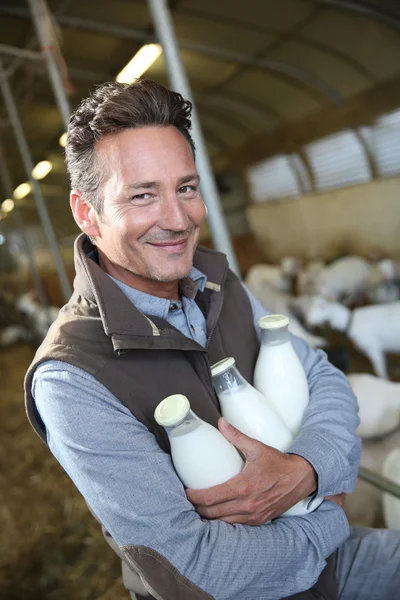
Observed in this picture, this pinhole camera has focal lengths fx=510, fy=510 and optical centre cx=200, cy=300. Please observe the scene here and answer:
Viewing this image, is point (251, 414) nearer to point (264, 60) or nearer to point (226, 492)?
point (226, 492)

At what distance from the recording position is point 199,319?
4.11ft

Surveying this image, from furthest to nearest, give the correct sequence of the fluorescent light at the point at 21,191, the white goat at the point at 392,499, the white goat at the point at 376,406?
the fluorescent light at the point at 21,191, the white goat at the point at 376,406, the white goat at the point at 392,499

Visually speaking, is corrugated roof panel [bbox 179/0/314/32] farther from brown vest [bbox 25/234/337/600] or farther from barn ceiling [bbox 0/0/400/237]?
brown vest [bbox 25/234/337/600]

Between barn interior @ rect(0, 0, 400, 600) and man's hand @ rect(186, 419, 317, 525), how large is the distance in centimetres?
110

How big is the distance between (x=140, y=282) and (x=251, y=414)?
40 centimetres

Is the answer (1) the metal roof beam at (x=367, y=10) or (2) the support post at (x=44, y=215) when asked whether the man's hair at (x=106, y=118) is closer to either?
(1) the metal roof beam at (x=367, y=10)

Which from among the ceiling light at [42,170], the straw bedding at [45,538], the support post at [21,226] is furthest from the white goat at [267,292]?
the support post at [21,226]

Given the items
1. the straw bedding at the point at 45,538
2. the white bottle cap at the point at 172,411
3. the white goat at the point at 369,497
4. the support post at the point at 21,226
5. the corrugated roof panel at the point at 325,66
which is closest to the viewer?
the white bottle cap at the point at 172,411

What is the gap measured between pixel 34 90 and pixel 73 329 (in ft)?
16.9

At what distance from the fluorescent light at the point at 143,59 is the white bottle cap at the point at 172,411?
276cm

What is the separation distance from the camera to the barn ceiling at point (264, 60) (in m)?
2.52

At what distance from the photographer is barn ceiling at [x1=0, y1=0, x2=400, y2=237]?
252 cm

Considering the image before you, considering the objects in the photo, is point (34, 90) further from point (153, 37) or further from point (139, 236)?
point (139, 236)

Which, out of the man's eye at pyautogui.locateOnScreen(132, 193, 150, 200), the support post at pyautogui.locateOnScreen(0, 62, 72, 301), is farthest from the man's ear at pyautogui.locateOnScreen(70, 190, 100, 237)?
the support post at pyautogui.locateOnScreen(0, 62, 72, 301)
